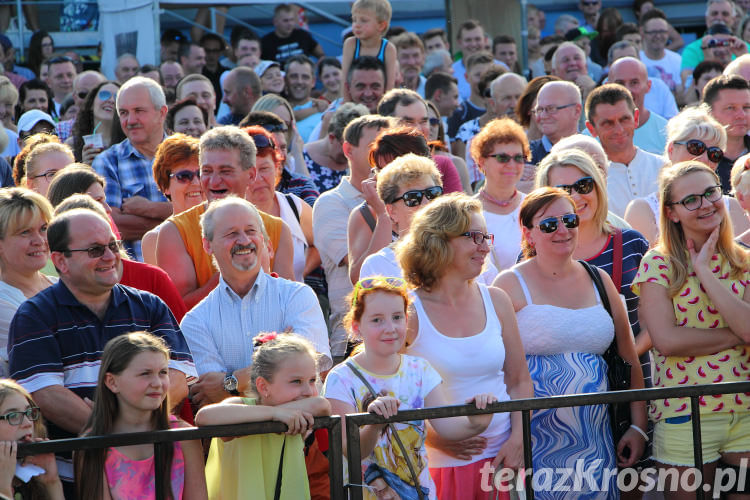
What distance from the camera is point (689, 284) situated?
402 centimetres

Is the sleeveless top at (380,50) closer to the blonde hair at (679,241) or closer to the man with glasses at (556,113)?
the man with glasses at (556,113)

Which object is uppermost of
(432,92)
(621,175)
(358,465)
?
(432,92)

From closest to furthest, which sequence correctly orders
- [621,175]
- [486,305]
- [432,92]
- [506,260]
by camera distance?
[486,305] → [506,260] → [621,175] → [432,92]

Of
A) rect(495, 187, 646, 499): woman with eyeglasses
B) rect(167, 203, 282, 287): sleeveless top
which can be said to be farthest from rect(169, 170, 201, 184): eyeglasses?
rect(495, 187, 646, 499): woman with eyeglasses

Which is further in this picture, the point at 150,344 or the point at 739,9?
the point at 739,9

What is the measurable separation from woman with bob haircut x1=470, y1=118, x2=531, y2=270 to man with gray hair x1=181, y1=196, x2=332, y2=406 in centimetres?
142

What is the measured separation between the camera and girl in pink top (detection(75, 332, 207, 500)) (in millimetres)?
3283

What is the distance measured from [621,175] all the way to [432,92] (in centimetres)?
313

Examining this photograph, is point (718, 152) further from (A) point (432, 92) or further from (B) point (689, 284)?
(A) point (432, 92)

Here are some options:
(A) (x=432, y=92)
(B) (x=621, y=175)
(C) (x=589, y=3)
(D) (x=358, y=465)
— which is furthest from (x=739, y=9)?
(D) (x=358, y=465)

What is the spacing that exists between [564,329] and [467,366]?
455 millimetres

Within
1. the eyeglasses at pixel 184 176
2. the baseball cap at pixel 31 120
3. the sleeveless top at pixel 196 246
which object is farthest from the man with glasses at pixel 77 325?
the baseball cap at pixel 31 120

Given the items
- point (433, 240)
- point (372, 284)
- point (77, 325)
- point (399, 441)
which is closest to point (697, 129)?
point (433, 240)

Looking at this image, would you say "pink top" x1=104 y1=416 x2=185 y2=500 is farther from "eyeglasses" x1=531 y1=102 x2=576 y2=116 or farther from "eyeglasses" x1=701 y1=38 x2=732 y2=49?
"eyeglasses" x1=701 y1=38 x2=732 y2=49
